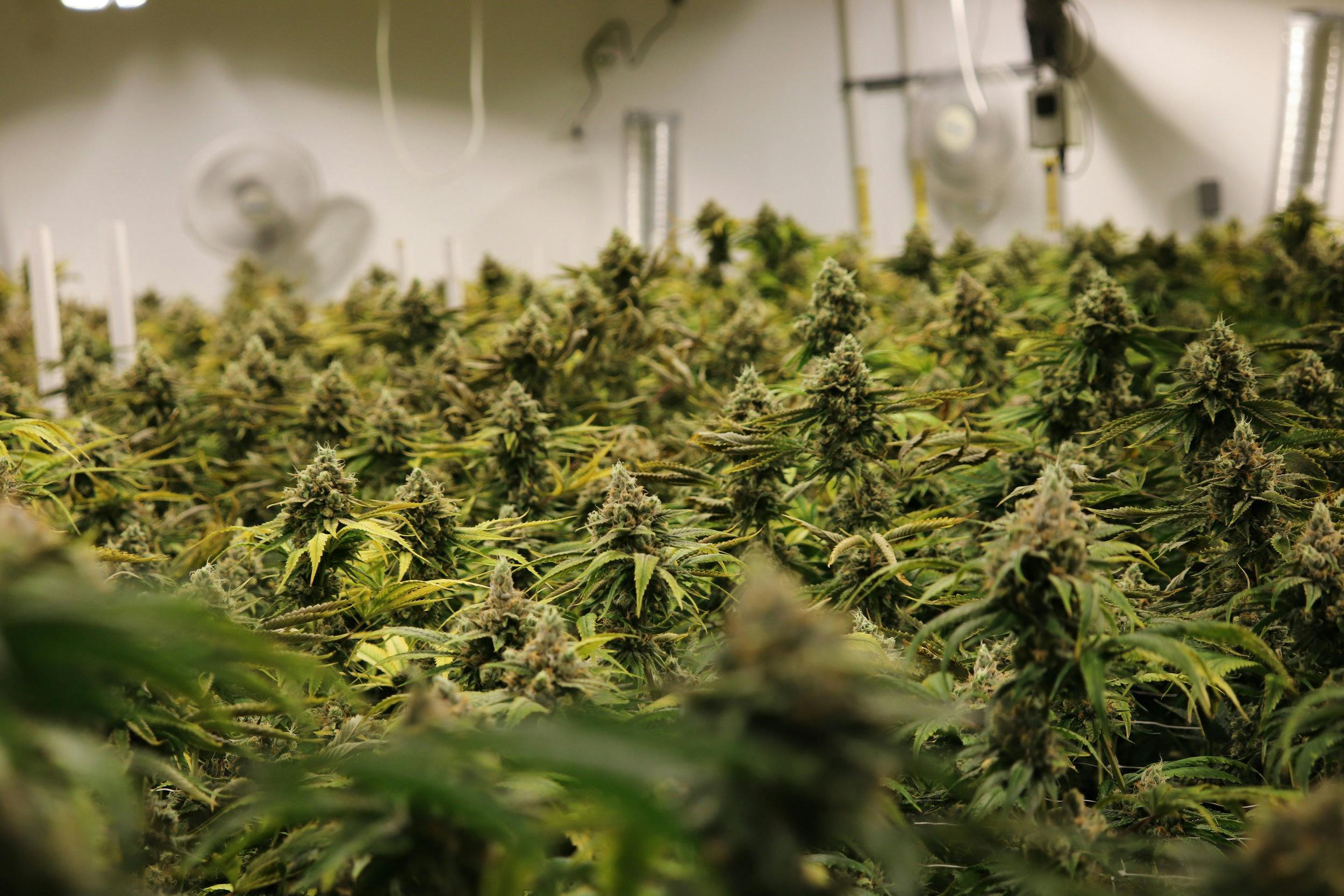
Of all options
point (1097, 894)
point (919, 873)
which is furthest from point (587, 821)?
point (919, 873)

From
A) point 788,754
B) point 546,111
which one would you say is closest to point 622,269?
point 788,754

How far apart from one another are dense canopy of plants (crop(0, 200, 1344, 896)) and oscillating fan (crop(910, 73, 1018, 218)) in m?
3.50

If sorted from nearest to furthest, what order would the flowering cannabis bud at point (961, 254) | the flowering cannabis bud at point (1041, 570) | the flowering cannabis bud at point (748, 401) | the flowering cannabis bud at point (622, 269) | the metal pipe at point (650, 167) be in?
1. the flowering cannabis bud at point (1041, 570)
2. the flowering cannabis bud at point (748, 401)
3. the flowering cannabis bud at point (622, 269)
4. the flowering cannabis bud at point (961, 254)
5. the metal pipe at point (650, 167)

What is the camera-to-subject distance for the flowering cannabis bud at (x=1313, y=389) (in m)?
0.85

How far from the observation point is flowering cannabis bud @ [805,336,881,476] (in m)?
0.75

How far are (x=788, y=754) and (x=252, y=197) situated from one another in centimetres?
454

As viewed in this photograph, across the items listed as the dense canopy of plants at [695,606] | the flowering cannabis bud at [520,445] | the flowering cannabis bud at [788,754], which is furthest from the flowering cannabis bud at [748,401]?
the flowering cannabis bud at [788,754]

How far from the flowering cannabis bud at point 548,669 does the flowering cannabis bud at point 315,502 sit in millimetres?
222

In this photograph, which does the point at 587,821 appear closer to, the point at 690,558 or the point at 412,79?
the point at 690,558

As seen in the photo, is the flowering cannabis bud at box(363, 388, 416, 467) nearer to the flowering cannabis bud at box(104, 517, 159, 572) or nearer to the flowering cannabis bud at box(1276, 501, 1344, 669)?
the flowering cannabis bud at box(104, 517, 159, 572)

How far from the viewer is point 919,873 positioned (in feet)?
1.91

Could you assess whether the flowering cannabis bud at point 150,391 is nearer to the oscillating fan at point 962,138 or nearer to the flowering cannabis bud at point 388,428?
the flowering cannabis bud at point 388,428

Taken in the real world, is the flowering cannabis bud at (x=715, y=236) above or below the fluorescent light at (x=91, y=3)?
below

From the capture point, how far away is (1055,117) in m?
2.78
